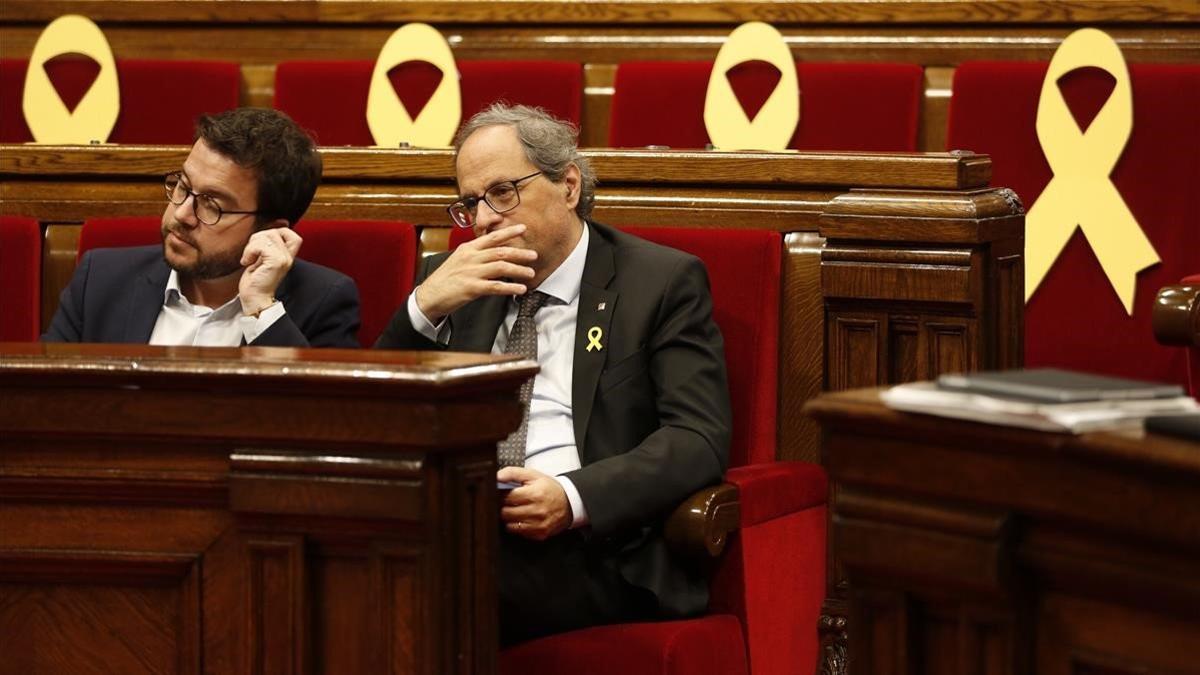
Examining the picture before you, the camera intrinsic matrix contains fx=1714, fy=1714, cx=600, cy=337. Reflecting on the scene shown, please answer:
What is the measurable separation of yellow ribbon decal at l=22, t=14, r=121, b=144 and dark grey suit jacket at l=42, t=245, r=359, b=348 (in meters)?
0.87

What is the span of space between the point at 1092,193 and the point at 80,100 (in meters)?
1.36

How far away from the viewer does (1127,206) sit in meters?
1.93

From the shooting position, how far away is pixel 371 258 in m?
1.52

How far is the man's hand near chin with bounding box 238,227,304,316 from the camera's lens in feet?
4.66

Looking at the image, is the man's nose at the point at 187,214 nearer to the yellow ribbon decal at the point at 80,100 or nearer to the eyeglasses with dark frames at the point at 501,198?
the eyeglasses with dark frames at the point at 501,198

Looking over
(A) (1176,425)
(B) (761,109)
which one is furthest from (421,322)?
(B) (761,109)

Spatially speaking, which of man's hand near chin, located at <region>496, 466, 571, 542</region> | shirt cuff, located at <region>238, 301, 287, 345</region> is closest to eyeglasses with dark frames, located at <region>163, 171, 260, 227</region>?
shirt cuff, located at <region>238, 301, 287, 345</region>

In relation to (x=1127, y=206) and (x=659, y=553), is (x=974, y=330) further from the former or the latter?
(x=1127, y=206)

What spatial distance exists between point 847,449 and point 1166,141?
1.21 meters

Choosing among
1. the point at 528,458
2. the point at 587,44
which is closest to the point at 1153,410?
the point at 528,458

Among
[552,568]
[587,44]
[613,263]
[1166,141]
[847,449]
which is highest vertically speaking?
[587,44]

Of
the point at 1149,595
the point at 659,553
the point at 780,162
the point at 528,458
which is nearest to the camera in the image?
the point at 1149,595

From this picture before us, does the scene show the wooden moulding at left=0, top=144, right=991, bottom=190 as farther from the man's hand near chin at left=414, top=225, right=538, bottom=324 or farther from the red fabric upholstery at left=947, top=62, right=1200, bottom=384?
the red fabric upholstery at left=947, top=62, right=1200, bottom=384

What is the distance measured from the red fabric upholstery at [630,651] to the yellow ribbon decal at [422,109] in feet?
3.72
